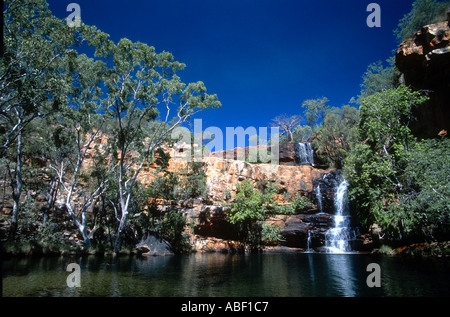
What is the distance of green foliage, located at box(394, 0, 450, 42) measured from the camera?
21250 millimetres

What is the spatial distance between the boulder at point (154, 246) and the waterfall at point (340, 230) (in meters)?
15.6

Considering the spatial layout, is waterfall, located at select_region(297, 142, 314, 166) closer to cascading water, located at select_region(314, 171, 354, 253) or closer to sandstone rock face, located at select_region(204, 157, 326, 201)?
sandstone rock face, located at select_region(204, 157, 326, 201)

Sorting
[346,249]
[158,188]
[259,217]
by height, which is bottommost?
[346,249]

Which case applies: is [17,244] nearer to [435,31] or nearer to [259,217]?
[259,217]

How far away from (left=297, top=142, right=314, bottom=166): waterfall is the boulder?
79.6ft

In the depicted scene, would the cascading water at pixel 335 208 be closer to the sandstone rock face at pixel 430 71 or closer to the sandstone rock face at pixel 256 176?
the sandstone rock face at pixel 256 176

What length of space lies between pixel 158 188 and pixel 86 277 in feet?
60.7

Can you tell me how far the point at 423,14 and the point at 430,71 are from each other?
7.98m

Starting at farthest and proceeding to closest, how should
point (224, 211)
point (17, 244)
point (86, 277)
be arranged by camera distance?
point (224, 211) < point (17, 244) < point (86, 277)

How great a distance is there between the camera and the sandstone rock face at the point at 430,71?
1834 centimetres

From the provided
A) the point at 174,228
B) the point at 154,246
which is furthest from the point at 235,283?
the point at 174,228

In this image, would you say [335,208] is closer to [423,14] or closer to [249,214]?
[249,214]

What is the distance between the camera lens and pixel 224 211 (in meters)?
29.1
